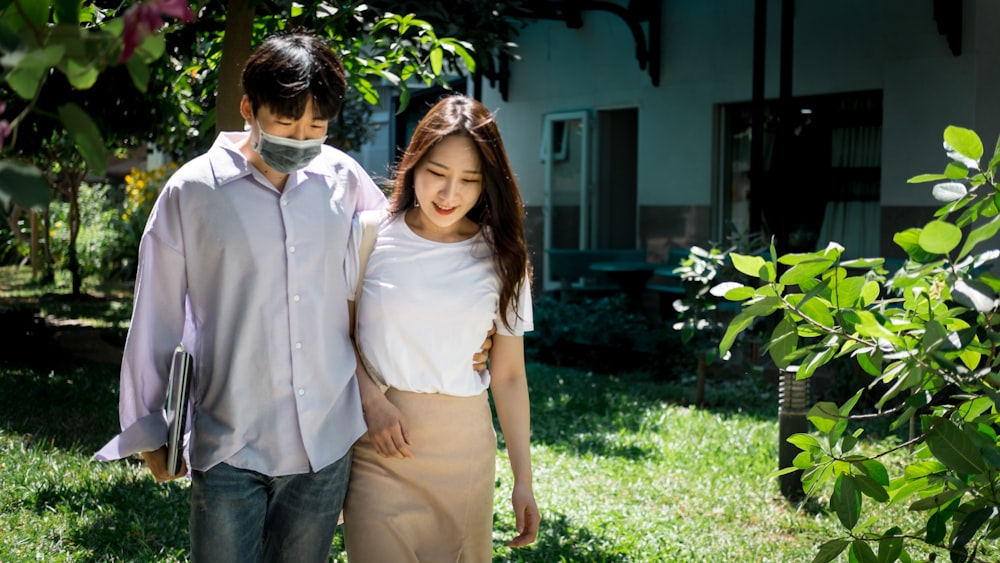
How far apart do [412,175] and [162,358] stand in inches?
28.2

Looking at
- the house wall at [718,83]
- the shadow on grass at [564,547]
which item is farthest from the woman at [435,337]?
the house wall at [718,83]

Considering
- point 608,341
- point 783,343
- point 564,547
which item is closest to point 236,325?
point 783,343

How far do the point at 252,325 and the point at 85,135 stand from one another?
4.02 feet

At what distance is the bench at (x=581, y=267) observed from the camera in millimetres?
11469

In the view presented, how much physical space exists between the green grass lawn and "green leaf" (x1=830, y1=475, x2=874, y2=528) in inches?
73.8

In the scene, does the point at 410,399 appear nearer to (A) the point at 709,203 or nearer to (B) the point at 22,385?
(B) the point at 22,385

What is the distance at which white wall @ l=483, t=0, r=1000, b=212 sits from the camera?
28.2 feet

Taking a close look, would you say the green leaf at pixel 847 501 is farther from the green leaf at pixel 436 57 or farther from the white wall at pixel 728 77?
the white wall at pixel 728 77

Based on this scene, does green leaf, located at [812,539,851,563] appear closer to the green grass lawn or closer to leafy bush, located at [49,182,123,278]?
the green grass lawn

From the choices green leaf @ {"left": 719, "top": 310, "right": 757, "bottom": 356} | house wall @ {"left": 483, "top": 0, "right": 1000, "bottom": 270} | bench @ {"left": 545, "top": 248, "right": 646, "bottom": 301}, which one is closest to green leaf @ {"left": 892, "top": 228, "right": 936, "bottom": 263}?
green leaf @ {"left": 719, "top": 310, "right": 757, "bottom": 356}

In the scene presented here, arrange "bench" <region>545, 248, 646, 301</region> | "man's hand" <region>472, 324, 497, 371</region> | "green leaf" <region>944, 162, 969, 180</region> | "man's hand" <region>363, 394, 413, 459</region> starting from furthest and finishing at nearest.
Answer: "bench" <region>545, 248, 646, 301</region>, "man's hand" <region>472, 324, 497, 371</region>, "man's hand" <region>363, 394, 413, 459</region>, "green leaf" <region>944, 162, 969, 180</region>

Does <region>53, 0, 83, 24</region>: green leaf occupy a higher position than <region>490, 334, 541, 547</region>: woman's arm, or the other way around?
<region>53, 0, 83, 24</region>: green leaf

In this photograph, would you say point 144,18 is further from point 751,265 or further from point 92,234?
point 92,234

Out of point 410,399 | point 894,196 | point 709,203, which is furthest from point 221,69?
point 709,203
